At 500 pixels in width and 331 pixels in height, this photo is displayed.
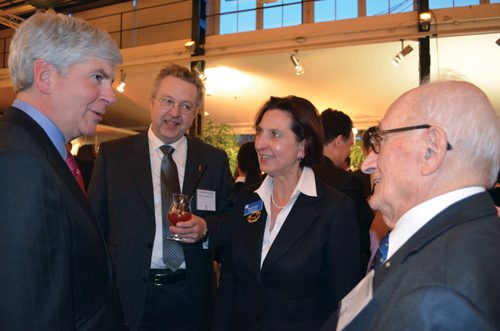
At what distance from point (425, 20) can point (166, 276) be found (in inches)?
246

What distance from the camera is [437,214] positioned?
2.91 feet

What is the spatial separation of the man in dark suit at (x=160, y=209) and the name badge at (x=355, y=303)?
91 cm

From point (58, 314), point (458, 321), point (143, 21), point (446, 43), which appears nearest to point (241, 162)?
point (58, 314)

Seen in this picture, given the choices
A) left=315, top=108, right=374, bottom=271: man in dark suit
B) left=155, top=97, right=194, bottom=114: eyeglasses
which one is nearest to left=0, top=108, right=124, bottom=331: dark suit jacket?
left=155, top=97, right=194, bottom=114: eyeglasses

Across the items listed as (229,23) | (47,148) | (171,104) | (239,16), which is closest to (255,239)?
(171,104)

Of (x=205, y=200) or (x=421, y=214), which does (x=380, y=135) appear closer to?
(x=421, y=214)

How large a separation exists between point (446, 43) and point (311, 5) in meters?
4.27

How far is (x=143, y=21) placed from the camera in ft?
39.8

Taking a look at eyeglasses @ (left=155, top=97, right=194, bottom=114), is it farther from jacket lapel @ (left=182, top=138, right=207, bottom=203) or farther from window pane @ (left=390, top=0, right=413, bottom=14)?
window pane @ (left=390, top=0, right=413, bottom=14)

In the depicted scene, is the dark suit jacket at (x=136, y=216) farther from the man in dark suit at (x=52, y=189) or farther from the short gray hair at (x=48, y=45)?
the short gray hair at (x=48, y=45)

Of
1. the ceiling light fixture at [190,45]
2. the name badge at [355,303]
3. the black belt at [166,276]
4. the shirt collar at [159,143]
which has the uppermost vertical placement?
the ceiling light fixture at [190,45]

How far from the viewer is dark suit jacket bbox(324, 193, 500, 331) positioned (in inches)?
27.2

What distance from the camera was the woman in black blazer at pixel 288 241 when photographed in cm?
176

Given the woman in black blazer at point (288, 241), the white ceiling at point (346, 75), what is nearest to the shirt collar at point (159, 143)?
the woman in black blazer at point (288, 241)
